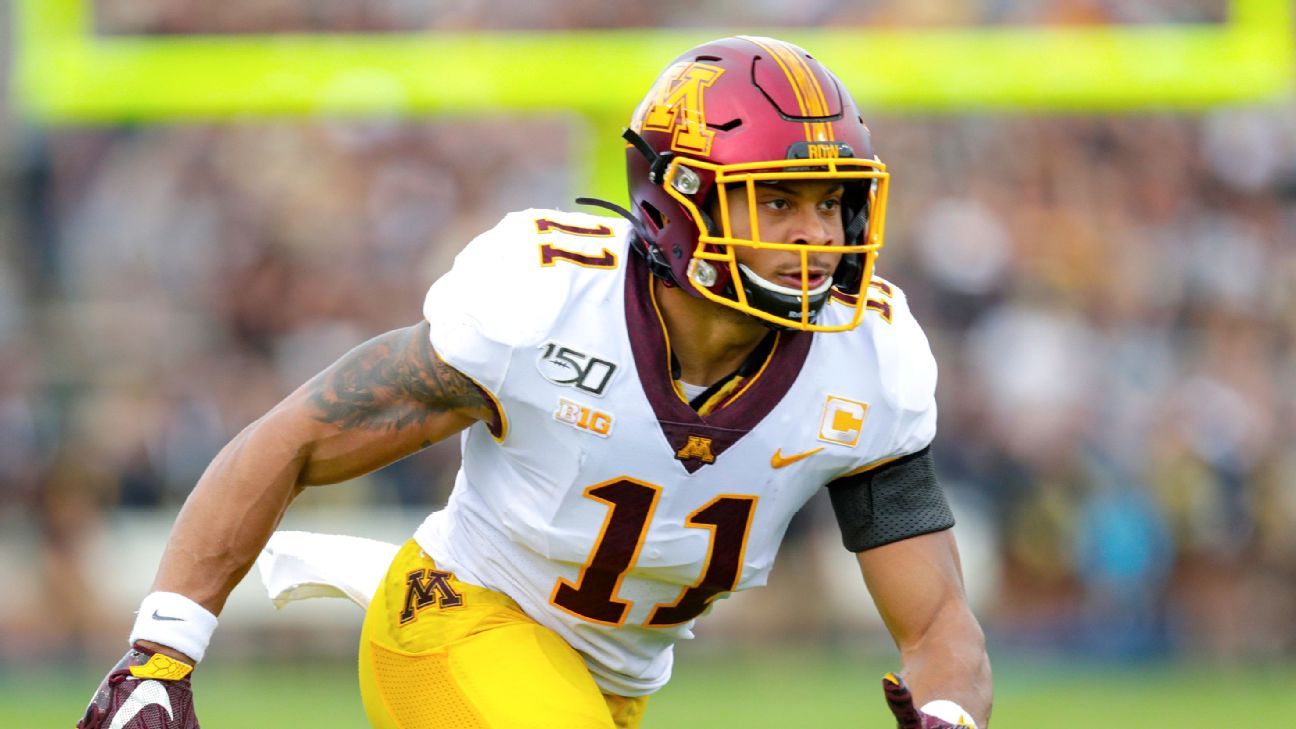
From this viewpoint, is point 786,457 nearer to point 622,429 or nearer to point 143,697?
point 622,429

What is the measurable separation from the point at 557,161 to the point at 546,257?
7308 mm

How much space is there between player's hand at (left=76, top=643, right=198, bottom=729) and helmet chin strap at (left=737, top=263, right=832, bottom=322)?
1156 mm

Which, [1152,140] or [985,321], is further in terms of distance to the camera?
[1152,140]

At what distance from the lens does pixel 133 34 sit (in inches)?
318

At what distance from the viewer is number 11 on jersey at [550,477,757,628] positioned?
3.48m

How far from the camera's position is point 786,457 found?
3500mm

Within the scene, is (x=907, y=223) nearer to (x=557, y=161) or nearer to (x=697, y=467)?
(x=557, y=161)

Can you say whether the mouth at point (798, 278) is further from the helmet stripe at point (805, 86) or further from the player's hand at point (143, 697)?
the player's hand at point (143, 697)

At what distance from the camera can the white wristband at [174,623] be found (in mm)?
3314

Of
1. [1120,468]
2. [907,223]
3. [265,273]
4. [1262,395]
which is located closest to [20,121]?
[265,273]

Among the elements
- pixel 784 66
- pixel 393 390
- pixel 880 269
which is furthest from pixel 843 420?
pixel 880 269

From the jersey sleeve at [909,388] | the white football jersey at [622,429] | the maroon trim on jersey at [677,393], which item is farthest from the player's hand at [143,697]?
the jersey sleeve at [909,388]

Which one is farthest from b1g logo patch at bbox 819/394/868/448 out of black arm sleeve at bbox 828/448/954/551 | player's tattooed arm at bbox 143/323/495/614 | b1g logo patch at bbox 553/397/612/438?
player's tattooed arm at bbox 143/323/495/614

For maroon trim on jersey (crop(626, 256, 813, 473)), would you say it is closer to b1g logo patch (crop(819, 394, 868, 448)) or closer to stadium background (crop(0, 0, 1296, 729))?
b1g logo patch (crop(819, 394, 868, 448))
